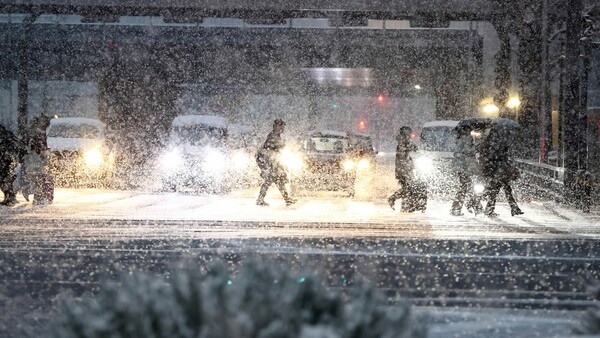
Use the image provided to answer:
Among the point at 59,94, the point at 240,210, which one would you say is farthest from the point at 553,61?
the point at 59,94

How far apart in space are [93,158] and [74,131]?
2.04 m

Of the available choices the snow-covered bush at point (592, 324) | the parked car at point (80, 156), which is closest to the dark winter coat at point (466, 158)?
the snow-covered bush at point (592, 324)

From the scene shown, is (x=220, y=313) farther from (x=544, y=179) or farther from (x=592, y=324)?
(x=544, y=179)

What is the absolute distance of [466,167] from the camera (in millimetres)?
18250

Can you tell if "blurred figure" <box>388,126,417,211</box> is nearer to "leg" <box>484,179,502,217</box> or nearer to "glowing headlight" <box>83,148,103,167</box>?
"leg" <box>484,179,502,217</box>

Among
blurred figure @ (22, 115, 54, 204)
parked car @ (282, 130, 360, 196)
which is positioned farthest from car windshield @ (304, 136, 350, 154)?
blurred figure @ (22, 115, 54, 204)

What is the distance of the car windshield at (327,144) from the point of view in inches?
1046

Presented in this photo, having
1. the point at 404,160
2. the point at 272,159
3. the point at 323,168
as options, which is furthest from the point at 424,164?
the point at 404,160

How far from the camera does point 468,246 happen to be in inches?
511

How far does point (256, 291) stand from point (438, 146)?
79.3 feet

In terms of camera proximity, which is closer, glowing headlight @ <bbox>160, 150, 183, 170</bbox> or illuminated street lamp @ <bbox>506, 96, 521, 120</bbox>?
glowing headlight @ <bbox>160, 150, 183, 170</bbox>

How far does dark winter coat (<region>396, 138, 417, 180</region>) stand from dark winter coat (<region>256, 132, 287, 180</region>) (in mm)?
2626

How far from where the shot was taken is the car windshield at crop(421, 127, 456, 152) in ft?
90.5

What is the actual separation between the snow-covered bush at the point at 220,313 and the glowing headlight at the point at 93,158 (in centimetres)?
2749
